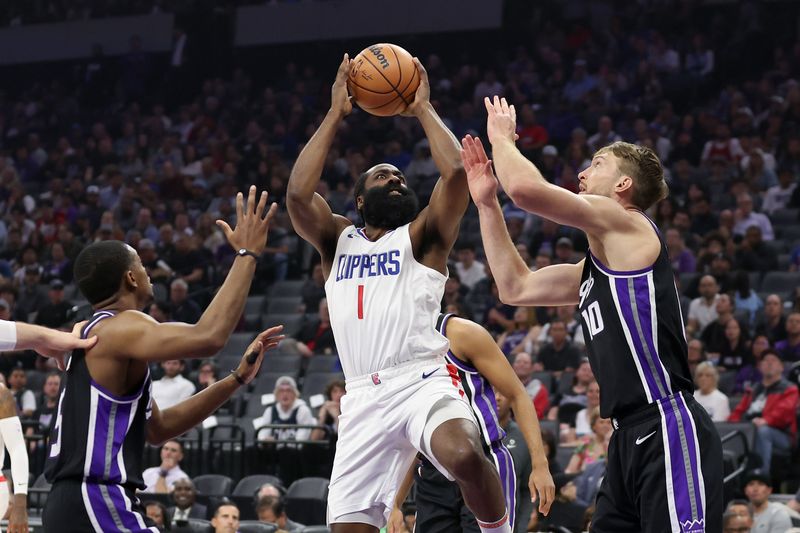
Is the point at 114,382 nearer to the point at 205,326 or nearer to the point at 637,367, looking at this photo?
the point at 205,326

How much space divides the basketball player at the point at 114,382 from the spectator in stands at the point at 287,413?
26.7 feet

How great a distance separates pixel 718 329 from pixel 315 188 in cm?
784

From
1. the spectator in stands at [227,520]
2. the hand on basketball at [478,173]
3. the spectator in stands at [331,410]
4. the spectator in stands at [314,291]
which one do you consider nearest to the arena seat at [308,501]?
the spectator in stands at [331,410]

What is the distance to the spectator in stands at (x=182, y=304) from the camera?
16391 millimetres

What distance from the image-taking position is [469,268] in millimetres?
15727

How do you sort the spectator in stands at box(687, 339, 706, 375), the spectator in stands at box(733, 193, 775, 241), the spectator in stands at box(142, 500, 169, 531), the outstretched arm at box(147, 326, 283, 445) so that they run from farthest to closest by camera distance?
the spectator in stands at box(733, 193, 775, 241)
the spectator in stands at box(687, 339, 706, 375)
the spectator in stands at box(142, 500, 169, 531)
the outstretched arm at box(147, 326, 283, 445)

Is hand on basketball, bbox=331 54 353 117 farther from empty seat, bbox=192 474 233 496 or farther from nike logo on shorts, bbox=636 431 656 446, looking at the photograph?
empty seat, bbox=192 474 233 496

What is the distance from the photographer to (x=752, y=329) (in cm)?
1315

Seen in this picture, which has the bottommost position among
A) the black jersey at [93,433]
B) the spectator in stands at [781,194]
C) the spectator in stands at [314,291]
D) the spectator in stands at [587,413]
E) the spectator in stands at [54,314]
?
the black jersey at [93,433]

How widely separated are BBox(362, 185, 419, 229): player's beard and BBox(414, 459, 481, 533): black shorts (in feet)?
4.73

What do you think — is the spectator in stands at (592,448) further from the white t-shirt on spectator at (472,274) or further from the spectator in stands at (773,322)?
the white t-shirt on spectator at (472,274)

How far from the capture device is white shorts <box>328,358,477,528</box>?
5668 millimetres

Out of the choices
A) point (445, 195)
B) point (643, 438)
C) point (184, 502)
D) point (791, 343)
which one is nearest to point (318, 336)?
point (184, 502)

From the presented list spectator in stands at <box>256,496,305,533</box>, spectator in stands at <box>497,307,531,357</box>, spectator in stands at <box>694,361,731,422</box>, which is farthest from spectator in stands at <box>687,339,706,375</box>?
spectator in stands at <box>256,496,305,533</box>
